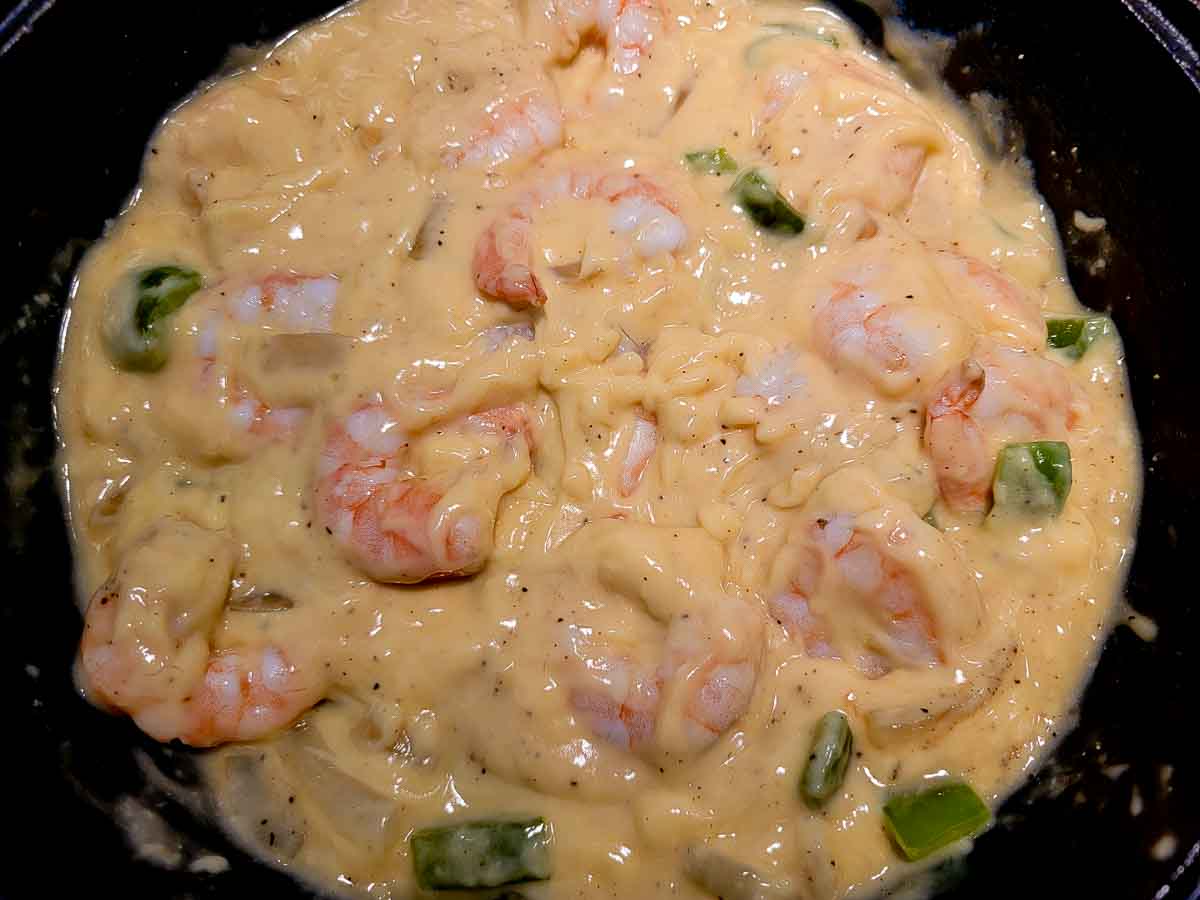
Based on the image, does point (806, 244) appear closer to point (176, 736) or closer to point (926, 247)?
point (926, 247)

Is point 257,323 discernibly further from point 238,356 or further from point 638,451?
point 638,451

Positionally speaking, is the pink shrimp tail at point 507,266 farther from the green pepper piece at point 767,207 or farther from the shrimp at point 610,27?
the shrimp at point 610,27

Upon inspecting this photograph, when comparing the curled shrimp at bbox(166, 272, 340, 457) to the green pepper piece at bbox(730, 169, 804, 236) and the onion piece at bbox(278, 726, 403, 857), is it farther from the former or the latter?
the green pepper piece at bbox(730, 169, 804, 236)

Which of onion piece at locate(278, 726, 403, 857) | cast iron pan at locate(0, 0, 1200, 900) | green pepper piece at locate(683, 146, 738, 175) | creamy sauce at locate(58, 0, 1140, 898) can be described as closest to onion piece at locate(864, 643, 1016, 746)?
creamy sauce at locate(58, 0, 1140, 898)

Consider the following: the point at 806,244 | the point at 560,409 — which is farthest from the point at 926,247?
the point at 560,409

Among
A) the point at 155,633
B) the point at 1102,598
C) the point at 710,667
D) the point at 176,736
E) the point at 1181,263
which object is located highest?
the point at 1181,263

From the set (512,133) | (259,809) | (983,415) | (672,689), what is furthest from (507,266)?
(259,809)

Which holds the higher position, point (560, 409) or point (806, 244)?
point (806, 244)
